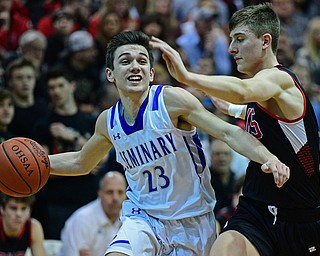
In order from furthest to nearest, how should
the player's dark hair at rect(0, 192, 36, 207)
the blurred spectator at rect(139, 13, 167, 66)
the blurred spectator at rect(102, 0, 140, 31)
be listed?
the blurred spectator at rect(102, 0, 140, 31) < the blurred spectator at rect(139, 13, 167, 66) < the player's dark hair at rect(0, 192, 36, 207)

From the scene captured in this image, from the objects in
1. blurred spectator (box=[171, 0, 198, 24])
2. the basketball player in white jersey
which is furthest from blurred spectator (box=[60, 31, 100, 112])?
the basketball player in white jersey

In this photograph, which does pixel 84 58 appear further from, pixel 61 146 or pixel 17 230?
pixel 17 230

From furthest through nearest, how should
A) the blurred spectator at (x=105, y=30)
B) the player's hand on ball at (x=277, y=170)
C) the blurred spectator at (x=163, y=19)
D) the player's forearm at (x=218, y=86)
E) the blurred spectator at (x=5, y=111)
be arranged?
the blurred spectator at (x=163, y=19) → the blurred spectator at (x=105, y=30) → the blurred spectator at (x=5, y=111) → the player's forearm at (x=218, y=86) → the player's hand on ball at (x=277, y=170)

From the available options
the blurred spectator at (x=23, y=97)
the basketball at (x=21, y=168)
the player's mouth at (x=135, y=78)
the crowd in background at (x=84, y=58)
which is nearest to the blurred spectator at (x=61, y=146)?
the crowd in background at (x=84, y=58)

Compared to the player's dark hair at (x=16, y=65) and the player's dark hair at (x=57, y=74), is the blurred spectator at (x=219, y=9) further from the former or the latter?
the player's dark hair at (x=16, y=65)

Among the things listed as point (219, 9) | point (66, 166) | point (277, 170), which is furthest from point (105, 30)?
point (277, 170)

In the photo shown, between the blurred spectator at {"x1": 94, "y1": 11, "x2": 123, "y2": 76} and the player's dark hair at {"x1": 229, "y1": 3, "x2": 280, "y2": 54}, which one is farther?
the blurred spectator at {"x1": 94, "y1": 11, "x2": 123, "y2": 76}

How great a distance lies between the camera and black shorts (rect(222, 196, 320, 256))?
5.57 m

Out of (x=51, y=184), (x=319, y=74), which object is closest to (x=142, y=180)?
(x=51, y=184)

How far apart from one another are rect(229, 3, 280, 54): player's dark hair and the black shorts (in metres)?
1.25

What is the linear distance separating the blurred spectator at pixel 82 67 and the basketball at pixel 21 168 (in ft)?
13.8

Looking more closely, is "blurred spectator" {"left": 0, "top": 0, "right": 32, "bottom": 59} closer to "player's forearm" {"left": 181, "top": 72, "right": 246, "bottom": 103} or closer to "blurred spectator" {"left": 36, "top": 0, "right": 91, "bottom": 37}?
"blurred spectator" {"left": 36, "top": 0, "right": 91, "bottom": 37}

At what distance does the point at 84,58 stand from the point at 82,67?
12cm

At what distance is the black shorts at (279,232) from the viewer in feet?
18.3
